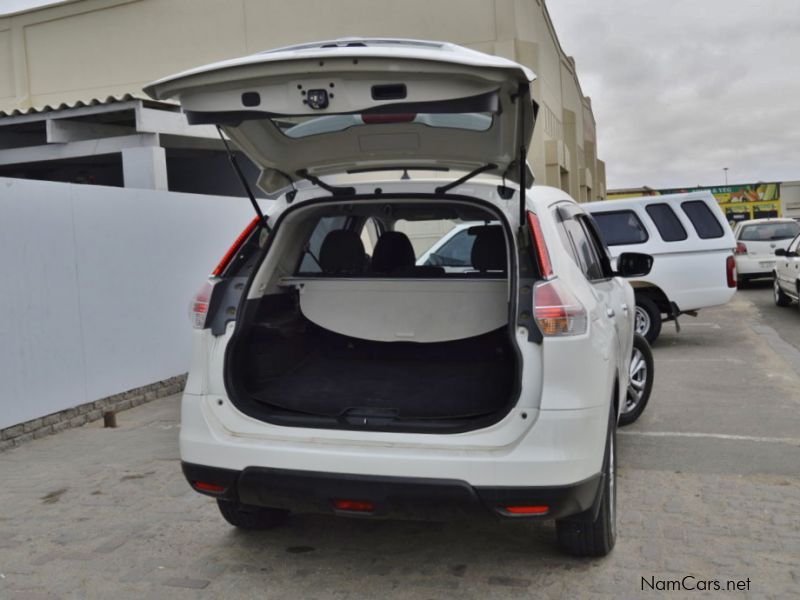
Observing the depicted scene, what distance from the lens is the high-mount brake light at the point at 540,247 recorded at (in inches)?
145

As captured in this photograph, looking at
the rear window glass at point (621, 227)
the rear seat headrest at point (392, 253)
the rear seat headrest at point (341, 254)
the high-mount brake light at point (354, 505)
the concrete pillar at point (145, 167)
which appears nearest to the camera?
the high-mount brake light at point (354, 505)

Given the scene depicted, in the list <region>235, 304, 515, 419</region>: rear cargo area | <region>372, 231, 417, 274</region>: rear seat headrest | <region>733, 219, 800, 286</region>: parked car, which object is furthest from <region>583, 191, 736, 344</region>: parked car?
<region>733, 219, 800, 286</region>: parked car

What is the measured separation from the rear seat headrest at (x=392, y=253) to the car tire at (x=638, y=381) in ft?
7.63

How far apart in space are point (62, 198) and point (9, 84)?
1808 cm

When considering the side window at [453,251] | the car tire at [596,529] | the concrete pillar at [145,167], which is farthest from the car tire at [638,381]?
the concrete pillar at [145,167]

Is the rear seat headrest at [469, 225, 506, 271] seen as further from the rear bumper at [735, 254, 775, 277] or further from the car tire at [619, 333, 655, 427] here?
the rear bumper at [735, 254, 775, 277]

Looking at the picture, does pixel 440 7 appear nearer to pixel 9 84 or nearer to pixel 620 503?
pixel 9 84

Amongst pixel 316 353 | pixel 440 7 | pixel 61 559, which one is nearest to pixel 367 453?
pixel 316 353

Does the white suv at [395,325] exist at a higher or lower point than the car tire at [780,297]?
higher

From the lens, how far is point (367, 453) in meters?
3.60

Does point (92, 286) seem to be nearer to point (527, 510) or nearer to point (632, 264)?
point (632, 264)

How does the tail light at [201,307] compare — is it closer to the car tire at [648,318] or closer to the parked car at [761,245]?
the car tire at [648,318]

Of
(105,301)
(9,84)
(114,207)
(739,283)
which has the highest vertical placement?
(9,84)

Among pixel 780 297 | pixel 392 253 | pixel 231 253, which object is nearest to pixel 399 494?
pixel 231 253
